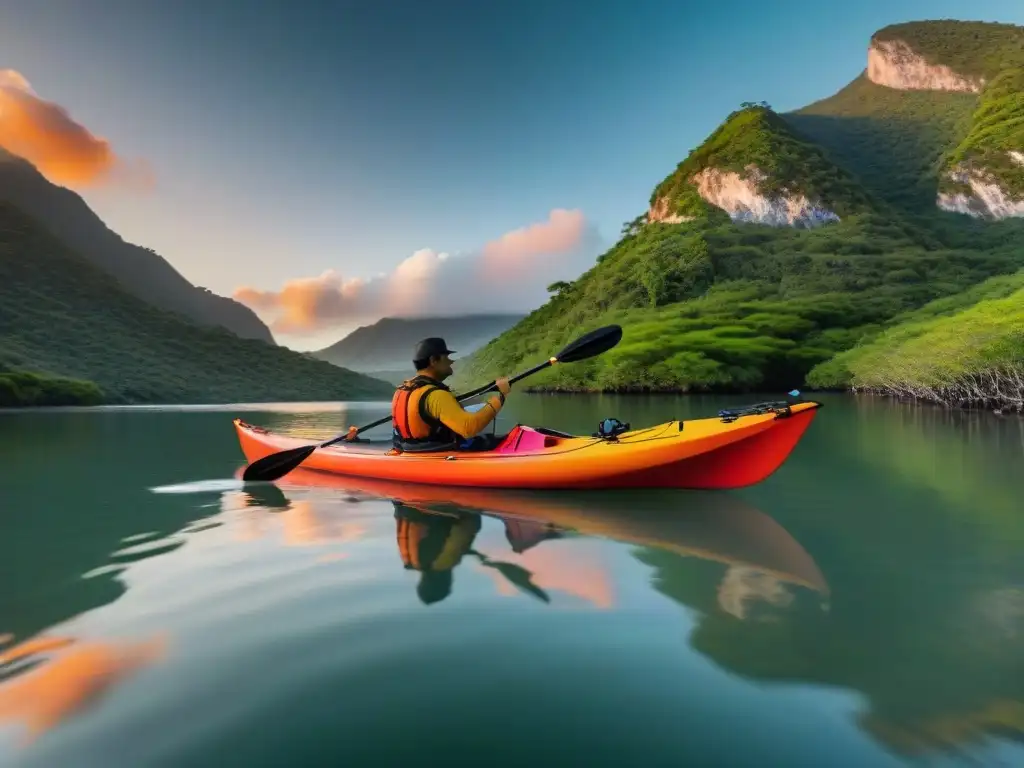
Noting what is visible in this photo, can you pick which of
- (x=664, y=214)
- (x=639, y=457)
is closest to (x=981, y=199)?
(x=664, y=214)

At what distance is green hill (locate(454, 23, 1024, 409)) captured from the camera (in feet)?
178

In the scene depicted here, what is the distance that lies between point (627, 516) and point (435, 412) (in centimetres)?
273

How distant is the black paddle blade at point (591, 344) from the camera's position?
936 cm

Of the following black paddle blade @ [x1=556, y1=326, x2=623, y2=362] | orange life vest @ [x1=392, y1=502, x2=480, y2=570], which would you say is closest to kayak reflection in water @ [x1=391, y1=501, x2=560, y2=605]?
orange life vest @ [x1=392, y1=502, x2=480, y2=570]

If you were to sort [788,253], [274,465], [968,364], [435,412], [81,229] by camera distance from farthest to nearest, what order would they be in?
[81,229] → [788,253] → [968,364] → [274,465] → [435,412]

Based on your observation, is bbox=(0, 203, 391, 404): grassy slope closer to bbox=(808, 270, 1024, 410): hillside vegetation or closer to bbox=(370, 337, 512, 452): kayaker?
bbox=(370, 337, 512, 452): kayaker

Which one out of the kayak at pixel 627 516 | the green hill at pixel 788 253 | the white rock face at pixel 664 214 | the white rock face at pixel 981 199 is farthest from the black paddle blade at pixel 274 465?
the white rock face at pixel 981 199

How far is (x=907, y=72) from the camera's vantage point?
154500 mm

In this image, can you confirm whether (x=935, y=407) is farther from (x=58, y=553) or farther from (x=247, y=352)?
(x=247, y=352)

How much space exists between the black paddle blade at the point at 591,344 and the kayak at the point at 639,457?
1.56 metres

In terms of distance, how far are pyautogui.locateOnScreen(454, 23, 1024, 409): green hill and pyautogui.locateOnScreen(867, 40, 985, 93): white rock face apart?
231 centimetres

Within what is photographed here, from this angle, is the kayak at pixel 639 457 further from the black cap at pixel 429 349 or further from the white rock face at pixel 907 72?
the white rock face at pixel 907 72

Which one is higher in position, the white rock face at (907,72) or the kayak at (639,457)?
the white rock face at (907,72)

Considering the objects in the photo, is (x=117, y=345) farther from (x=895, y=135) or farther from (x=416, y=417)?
(x=895, y=135)
